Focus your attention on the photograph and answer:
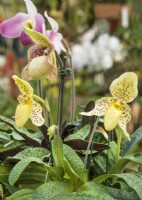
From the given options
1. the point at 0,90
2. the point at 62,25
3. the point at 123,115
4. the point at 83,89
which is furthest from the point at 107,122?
the point at 83,89

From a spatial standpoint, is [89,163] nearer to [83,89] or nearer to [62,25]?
[62,25]

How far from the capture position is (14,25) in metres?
0.81

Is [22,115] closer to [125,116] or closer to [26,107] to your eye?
[26,107]

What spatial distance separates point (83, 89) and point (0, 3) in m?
1.10

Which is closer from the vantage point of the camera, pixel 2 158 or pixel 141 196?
pixel 141 196

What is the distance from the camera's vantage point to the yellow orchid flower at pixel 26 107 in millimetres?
694

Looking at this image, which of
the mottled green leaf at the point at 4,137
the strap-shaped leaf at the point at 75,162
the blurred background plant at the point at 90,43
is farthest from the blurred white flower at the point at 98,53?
the strap-shaped leaf at the point at 75,162

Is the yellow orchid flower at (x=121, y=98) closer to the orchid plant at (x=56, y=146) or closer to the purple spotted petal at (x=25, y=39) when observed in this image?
the orchid plant at (x=56, y=146)

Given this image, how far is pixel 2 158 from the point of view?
0.81 metres

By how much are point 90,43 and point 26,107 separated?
4.23 m

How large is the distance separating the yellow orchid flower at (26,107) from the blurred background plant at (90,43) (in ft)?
6.91

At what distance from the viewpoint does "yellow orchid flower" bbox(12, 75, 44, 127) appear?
694 mm

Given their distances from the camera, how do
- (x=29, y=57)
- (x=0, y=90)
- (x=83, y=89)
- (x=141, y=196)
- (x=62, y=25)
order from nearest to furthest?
(x=141, y=196), (x=29, y=57), (x=0, y=90), (x=62, y=25), (x=83, y=89)

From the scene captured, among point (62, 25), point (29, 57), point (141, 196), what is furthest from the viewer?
point (62, 25)
